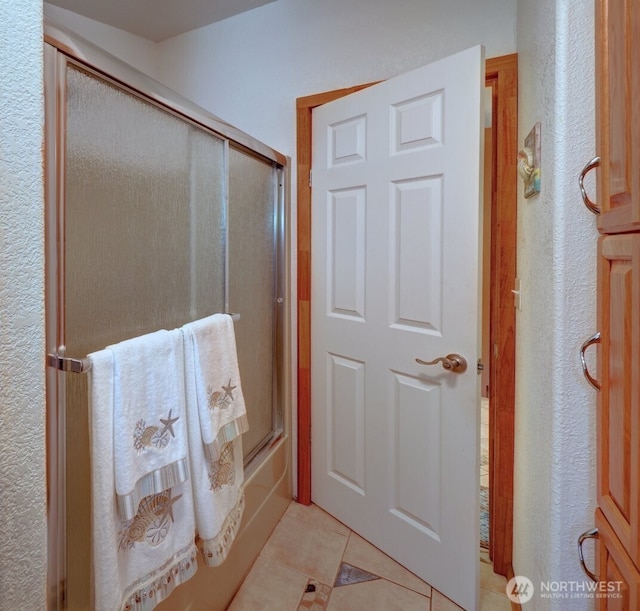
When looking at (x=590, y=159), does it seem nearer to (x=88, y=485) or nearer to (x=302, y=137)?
(x=302, y=137)

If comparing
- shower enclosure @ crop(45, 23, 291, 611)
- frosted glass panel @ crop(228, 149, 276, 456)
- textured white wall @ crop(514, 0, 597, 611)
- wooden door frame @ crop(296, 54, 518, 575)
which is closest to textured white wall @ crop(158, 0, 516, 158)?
wooden door frame @ crop(296, 54, 518, 575)

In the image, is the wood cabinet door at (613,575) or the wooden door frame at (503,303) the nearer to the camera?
the wood cabinet door at (613,575)

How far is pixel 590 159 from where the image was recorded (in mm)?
788

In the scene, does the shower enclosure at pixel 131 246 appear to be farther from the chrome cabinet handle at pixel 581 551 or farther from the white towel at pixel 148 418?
the chrome cabinet handle at pixel 581 551

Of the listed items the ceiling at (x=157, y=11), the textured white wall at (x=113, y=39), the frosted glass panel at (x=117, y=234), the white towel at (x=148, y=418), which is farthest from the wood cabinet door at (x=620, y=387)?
the textured white wall at (x=113, y=39)

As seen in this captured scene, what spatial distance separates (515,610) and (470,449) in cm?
53

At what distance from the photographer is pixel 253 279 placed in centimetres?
154

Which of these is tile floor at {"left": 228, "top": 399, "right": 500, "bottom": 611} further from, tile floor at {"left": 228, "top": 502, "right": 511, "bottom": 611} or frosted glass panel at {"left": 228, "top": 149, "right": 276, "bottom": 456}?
frosted glass panel at {"left": 228, "top": 149, "right": 276, "bottom": 456}

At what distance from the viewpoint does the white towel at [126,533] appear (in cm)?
75

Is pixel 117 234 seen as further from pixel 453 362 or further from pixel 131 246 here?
pixel 453 362

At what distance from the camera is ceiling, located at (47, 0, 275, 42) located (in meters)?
1.69

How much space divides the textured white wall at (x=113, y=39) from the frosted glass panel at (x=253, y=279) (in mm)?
1014

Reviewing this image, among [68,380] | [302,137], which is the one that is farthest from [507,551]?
[302,137]

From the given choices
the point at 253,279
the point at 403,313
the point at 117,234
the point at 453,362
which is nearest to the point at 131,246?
the point at 117,234
